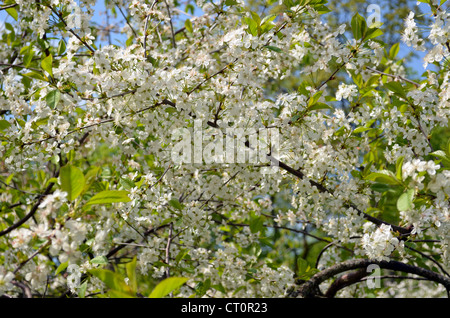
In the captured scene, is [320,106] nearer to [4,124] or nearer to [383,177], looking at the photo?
[383,177]

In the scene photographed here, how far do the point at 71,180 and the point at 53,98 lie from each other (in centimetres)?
98

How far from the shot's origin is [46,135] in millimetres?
2717

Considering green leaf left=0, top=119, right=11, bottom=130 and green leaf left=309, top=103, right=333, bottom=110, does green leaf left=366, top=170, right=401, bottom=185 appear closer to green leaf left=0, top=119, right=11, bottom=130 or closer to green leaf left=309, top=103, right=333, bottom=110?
green leaf left=309, top=103, right=333, bottom=110

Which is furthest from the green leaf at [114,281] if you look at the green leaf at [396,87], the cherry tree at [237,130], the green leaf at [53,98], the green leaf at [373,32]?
the green leaf at [373,32]

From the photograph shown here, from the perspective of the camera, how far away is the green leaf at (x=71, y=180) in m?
1.52

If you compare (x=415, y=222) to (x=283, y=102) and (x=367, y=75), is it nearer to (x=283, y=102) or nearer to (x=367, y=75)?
(x=283, y=102)

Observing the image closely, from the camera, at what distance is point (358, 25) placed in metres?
2.61

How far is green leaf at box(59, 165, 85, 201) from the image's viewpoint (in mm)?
1524

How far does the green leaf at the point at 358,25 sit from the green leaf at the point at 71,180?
2.01 m

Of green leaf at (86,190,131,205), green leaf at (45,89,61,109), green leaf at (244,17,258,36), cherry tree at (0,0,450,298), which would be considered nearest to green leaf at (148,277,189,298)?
green leaf at (86,190,131,205)

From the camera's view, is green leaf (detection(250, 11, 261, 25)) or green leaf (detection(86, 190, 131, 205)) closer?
green leaf (detection(86, 190, 131, 205))

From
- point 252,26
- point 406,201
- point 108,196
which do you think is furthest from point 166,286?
point 252,26

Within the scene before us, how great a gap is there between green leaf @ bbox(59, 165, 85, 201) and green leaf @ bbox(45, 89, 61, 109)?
931mm
